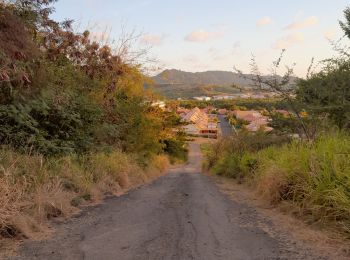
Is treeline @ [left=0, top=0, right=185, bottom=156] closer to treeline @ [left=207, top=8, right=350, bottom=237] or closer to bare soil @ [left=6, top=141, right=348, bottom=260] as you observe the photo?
bare soil @ [left=6, top=141, right=348, bottom=260]

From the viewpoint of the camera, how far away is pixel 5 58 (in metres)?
8.23

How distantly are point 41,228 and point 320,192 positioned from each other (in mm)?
4746

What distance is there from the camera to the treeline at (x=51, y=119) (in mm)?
7918

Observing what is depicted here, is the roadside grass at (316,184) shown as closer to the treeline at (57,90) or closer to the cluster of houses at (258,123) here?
the treeline at (57,90)

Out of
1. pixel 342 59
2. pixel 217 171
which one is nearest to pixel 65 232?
pixel 342 59

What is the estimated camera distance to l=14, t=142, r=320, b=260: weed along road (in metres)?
5.70

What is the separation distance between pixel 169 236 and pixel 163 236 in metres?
0.09

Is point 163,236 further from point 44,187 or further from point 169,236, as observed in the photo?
point 44,187

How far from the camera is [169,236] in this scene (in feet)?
21.5

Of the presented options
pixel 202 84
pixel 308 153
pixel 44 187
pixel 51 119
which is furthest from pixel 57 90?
pixel 202 84

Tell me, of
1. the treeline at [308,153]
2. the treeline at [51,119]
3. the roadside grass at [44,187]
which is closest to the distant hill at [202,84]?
the treeline at [308,153]

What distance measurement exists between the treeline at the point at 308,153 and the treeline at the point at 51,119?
4.39 metres

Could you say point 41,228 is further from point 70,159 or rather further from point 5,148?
point 70,159

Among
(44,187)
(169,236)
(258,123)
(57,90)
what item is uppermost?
(57,90)
